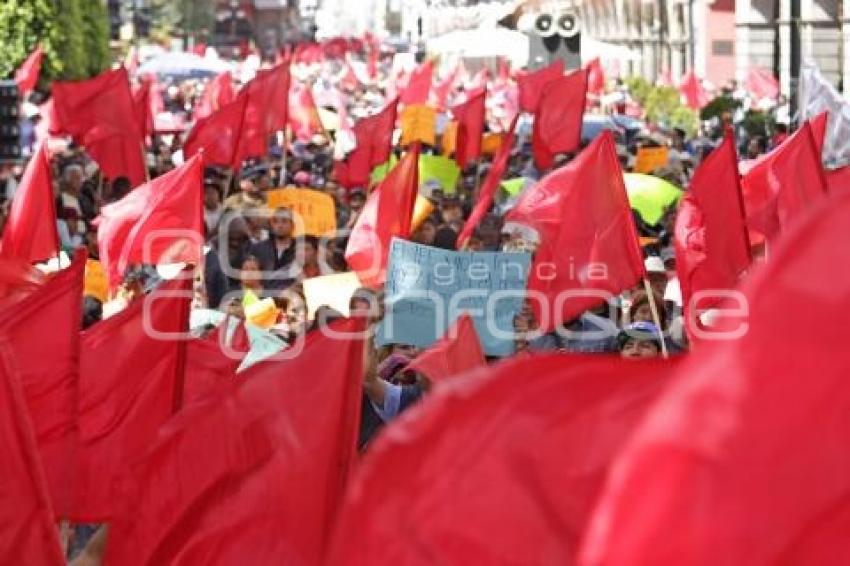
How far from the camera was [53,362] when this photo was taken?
262 inches

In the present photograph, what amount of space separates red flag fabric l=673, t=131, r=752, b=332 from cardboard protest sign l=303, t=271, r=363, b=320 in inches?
77.0

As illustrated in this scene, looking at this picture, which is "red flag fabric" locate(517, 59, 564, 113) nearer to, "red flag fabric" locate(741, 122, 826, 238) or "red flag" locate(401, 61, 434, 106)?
"red flag" locate(401, 61, 434, 106)

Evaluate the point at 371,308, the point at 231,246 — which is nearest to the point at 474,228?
the point at 231,246

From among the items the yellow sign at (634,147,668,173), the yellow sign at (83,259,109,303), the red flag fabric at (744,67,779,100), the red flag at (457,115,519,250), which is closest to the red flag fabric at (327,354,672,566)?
the yellow sign at (83,259,109,303)

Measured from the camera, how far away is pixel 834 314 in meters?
3.45

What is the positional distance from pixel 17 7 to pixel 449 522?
35.4 metres

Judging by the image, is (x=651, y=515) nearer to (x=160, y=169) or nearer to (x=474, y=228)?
(x=474, y=228)

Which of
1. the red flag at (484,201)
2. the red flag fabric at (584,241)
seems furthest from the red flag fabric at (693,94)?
the red flag fabric at (584,241)

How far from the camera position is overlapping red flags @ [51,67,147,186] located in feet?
62.1

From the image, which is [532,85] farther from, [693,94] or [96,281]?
[96,281]

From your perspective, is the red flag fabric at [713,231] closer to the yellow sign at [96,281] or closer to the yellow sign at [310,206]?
the yellow sign at [96,281]

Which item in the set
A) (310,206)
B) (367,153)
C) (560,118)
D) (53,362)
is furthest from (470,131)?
(53,362)

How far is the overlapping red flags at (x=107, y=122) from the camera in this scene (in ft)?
62.1

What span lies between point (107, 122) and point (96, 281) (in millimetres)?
7002
